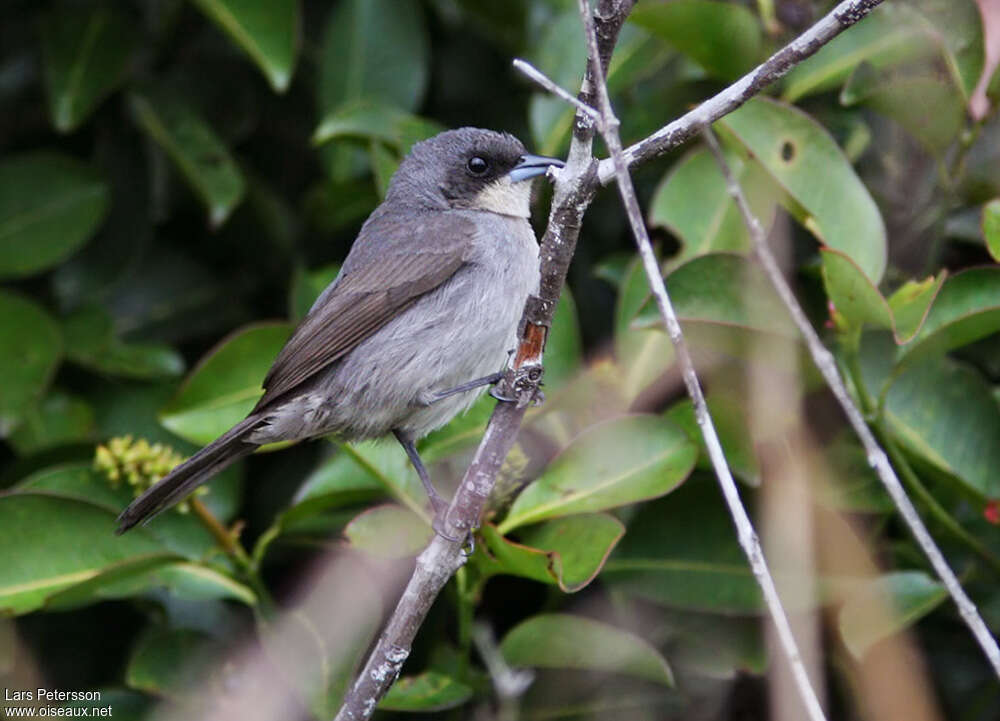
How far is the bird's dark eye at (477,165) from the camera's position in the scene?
4133mm

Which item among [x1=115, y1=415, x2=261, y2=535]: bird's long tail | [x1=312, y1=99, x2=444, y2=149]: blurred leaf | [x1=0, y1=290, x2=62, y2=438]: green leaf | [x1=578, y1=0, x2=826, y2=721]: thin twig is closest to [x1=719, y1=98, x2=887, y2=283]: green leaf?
[x1=578, y1=0, x2=826, y2=721]: thin twig

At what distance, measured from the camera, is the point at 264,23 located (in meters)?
4.11

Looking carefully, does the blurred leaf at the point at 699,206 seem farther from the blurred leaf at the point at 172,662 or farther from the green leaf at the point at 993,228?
the blurred leaf at the point at 172,662

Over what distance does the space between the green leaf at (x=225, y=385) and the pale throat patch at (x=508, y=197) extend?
2.64 ft

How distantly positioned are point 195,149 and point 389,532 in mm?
1725

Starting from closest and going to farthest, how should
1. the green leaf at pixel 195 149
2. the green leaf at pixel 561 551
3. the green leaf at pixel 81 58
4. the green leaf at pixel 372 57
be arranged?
1. the green leaf at pixel 561 551
2. the green leaf at pixel 195 149
3. the green leaf at pixel 81 58
4. the green leaf at pixel 372 57

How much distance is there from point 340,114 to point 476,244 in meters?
0.67

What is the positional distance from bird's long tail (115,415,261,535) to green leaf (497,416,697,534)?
814 mm

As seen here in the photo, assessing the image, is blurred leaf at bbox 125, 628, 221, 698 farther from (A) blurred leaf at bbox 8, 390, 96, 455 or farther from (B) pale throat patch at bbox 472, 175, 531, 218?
(B) pale throat patch at bbox 472, 175, 531, 218

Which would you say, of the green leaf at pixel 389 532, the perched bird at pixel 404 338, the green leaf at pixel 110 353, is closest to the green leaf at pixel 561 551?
the green leaf at pixel 389 532

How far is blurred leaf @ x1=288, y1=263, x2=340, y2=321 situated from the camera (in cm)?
413

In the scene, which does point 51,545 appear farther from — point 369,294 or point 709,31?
point 709,31

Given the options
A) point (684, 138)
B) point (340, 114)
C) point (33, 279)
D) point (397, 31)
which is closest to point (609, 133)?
point (684, 138)

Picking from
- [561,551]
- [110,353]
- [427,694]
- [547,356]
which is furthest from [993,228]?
[110,353]
